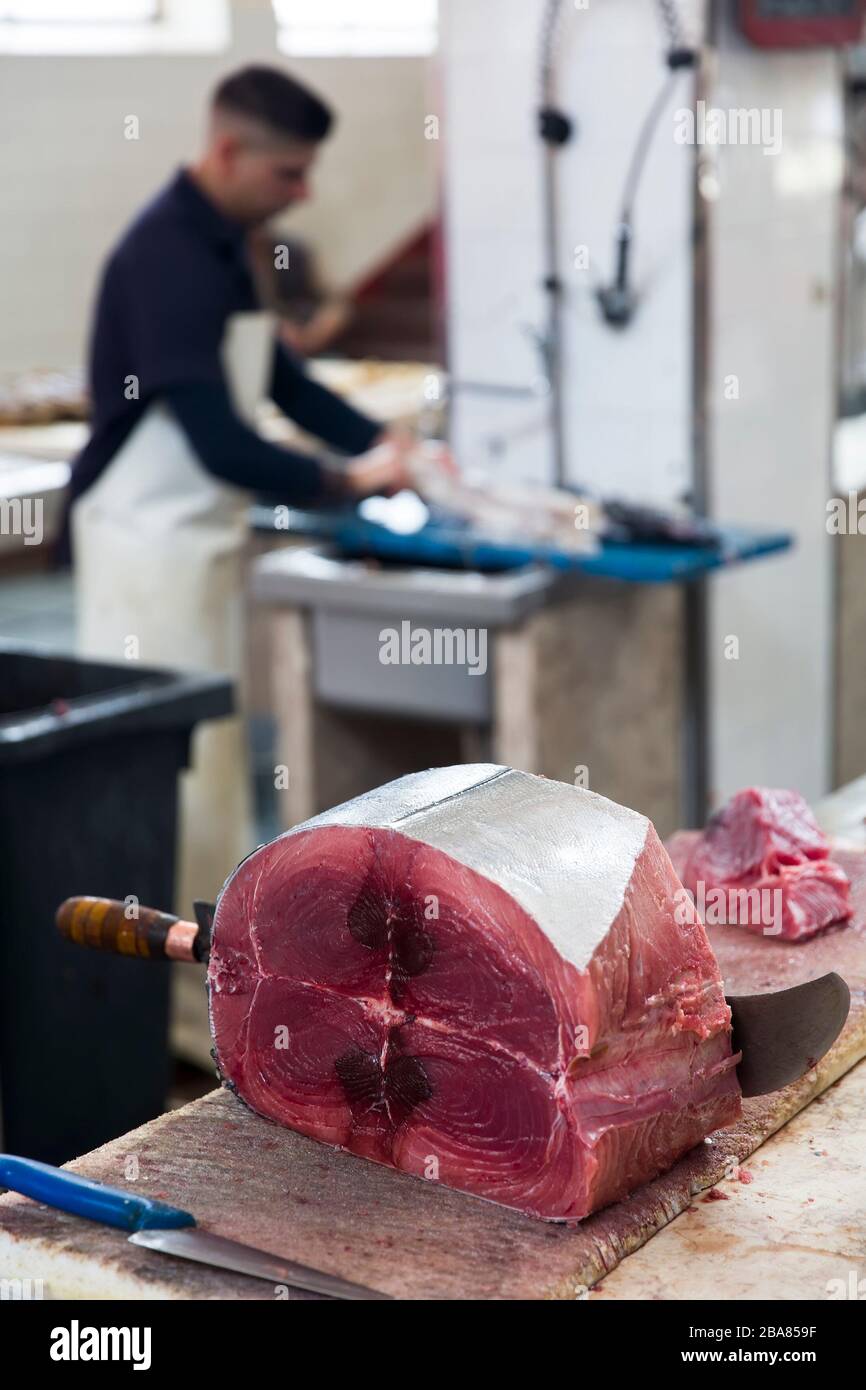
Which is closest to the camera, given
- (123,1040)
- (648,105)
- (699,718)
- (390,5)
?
(123,1040)

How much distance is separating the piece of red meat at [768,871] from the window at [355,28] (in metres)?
9.11

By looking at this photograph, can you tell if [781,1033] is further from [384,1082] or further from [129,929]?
[129,929]

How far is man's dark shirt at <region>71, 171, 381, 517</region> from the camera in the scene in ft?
13.4

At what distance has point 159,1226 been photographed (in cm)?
138

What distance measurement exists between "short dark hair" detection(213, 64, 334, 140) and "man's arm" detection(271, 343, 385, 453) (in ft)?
2.48

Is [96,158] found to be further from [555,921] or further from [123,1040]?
[555,921]

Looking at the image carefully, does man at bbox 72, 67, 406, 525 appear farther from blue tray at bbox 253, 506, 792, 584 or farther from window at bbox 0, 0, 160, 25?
window at bbox 0, 0, 160, 25

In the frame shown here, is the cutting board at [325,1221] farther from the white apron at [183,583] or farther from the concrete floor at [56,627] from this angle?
the concrete floor at [56,627]

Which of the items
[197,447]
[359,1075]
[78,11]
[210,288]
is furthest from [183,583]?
[78,11]

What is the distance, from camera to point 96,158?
9.81 meters

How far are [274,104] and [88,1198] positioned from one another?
129 inches

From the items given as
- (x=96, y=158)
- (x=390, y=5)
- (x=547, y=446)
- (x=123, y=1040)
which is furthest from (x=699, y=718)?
(x=390, y=5)

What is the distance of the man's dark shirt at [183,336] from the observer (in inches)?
161
